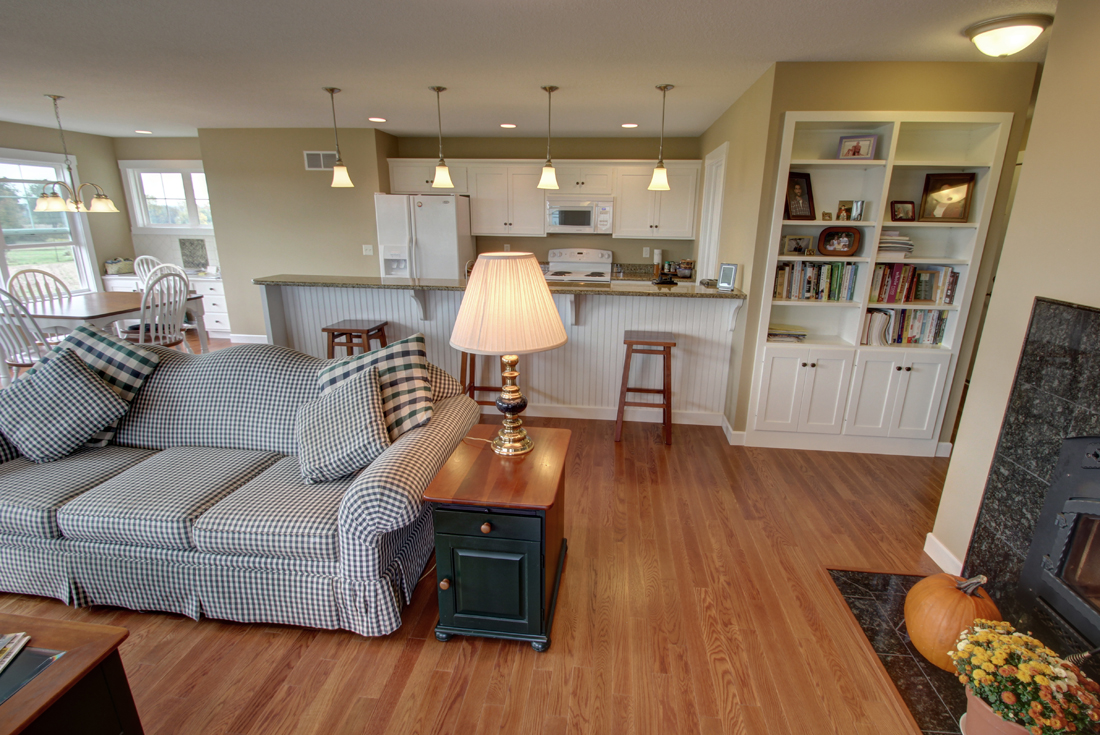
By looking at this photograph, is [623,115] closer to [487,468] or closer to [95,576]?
[487,468]

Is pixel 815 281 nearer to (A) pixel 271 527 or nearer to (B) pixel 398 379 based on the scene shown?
(B) pixel 398 379

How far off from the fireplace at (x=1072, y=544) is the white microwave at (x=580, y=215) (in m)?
4.30

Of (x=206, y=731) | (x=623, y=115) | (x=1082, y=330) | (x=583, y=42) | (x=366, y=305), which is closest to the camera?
(x=206, y=731)

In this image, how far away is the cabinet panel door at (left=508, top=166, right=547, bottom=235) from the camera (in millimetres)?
5363

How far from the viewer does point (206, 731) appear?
1454mm

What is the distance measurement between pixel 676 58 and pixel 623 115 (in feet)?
5.24

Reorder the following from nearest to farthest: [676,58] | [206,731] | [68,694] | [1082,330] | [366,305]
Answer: [68,694] < [206,731] < [1082,330] < [676,58] < [366,305]

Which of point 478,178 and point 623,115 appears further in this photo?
point 478,178

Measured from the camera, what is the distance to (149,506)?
1.78 meters

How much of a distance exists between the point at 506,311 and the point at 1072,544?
1951mm

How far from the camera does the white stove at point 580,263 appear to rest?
18.7 ft

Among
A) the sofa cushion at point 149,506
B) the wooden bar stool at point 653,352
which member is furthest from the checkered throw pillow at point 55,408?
the wooden bar stool at point 653,352

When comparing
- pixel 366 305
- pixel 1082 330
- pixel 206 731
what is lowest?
pixel 206 731

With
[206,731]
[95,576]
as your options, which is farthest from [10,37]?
[206,731]
